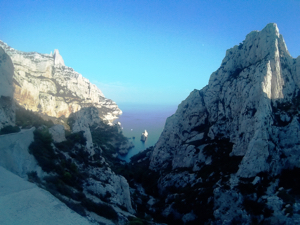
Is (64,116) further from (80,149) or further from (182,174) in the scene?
(182,174)

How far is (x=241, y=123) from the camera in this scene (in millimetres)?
23125

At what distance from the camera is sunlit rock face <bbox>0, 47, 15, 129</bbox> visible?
62.3ft

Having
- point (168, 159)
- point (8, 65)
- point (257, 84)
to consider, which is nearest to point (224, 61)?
point (257, 84)

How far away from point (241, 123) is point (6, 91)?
2961 centimetres

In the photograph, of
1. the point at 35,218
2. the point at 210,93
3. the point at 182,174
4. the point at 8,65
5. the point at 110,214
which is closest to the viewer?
the point at 35,218

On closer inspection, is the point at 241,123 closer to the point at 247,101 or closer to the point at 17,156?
the point at 247,101

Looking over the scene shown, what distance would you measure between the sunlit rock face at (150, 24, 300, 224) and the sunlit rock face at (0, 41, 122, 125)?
55.1 m

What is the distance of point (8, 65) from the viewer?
2156 centimetres

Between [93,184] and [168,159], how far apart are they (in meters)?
20.9

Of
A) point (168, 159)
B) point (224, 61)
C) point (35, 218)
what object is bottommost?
point (168, 159)

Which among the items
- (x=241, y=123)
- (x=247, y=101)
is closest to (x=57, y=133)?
(x=241, y=123)

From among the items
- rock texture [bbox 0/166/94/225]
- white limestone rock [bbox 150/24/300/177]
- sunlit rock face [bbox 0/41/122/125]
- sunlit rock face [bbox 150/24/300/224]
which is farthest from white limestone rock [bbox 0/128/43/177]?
sunlit rock face [bbox 0/41/122/125]

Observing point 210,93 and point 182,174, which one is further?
point 210,93

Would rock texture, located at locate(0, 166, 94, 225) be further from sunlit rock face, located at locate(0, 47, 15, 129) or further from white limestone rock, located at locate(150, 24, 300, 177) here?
white limestone rock, located at locate(150, 24, 300, 177)
